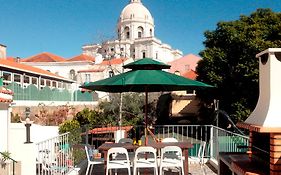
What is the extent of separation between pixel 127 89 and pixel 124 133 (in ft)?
8.95

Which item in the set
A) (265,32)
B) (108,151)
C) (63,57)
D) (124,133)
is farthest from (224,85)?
(63,57)

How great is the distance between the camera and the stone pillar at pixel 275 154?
3.88 m

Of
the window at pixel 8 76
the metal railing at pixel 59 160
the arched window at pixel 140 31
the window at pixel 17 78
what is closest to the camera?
the metal railing at pixel 59 160

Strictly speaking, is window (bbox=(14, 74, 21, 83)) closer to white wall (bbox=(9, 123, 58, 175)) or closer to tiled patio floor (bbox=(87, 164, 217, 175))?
white wall (bbox=(9, 123, 58, 175))

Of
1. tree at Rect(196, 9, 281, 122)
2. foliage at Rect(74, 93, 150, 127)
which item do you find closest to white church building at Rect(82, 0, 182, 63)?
foliage at Rect(74, 93, 150, 127)

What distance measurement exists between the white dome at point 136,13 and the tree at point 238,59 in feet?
177

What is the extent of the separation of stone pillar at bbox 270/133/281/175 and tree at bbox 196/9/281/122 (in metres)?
14.5

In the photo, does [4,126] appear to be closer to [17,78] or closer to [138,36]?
[17,78]

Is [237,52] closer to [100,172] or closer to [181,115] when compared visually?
[181,115]

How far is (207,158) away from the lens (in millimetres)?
8523

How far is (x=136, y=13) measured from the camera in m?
73.4

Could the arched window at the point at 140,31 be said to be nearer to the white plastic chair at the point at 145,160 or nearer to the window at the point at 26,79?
the window at the point at 26,79

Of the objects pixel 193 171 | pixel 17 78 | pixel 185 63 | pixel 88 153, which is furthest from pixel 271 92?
pixel 185 63

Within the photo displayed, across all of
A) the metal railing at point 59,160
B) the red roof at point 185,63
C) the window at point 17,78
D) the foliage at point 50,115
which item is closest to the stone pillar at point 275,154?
the metal railing at point 59,160
